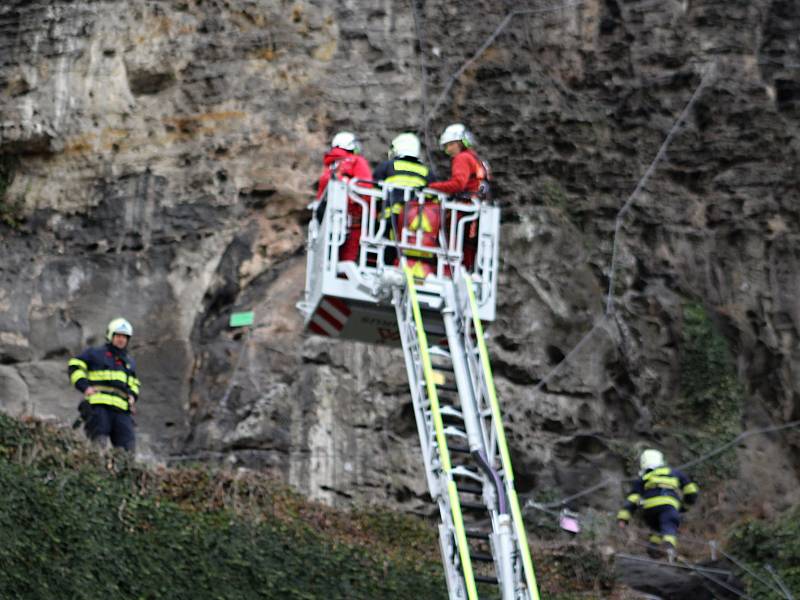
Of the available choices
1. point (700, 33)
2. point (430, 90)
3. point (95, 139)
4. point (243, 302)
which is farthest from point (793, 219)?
point (95, 139)

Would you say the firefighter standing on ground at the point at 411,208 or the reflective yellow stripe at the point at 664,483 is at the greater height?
the firefighter standing on ground at the point at 411,208

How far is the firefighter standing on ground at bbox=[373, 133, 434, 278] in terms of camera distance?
14.5 metres

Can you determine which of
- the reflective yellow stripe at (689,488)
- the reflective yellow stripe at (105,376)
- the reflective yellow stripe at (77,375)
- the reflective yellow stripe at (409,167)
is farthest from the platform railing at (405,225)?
the reflective yellow stripe at (689,488)

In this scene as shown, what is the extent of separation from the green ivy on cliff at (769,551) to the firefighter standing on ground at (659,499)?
634 millimetres

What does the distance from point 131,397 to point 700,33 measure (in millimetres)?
8901

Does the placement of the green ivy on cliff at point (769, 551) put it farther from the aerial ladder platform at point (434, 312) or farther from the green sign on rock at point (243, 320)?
the green sign on rock at point (243, 320)

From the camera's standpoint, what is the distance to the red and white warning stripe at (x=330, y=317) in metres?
14.5

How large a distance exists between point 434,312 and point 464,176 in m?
1.34

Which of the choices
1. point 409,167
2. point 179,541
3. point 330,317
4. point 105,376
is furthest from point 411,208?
point 105,376

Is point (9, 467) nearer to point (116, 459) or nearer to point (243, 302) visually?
point (116, 459)

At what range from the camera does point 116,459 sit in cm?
1552

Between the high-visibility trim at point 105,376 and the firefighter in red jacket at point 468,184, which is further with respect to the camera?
the high-visibility trim at point 105,376

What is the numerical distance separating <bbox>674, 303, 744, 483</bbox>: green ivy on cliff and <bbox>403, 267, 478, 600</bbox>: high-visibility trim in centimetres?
689

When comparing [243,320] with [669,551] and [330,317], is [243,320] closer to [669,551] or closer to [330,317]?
[330,317]
